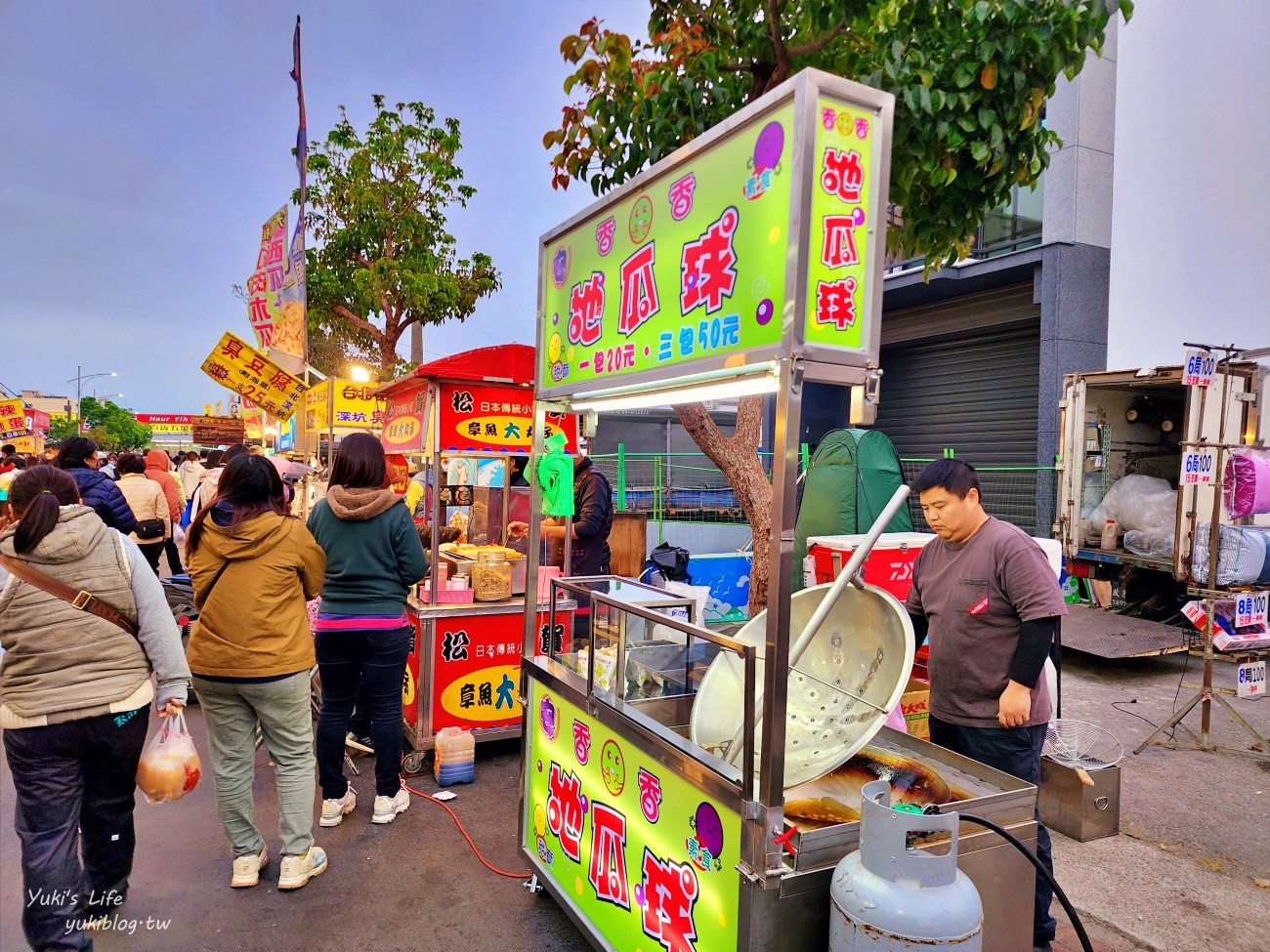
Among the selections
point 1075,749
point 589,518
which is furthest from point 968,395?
point 1075,749

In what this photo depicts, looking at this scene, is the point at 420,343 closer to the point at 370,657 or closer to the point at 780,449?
the point at 370,657

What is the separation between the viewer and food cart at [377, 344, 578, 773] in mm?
4973

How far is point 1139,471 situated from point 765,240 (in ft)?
30.9

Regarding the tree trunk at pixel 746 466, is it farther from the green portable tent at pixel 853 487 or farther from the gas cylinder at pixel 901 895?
the gas cylinder at pixel 901 895

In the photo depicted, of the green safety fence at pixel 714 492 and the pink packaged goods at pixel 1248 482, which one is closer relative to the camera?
the pink packaged goods at pixel 1248 482

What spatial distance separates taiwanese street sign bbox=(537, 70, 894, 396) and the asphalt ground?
263 cm

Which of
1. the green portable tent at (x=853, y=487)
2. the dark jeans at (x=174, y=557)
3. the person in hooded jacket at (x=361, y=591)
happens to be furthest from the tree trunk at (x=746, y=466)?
the dark jeans at (x=174, y=557)

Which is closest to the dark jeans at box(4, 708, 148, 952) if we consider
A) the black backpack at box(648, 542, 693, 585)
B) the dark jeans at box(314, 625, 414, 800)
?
the dark jeans at box(314, 625, 414, 800)

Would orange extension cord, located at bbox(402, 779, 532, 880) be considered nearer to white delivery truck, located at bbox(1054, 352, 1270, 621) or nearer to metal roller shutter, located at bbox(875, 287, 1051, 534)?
white delivery truck, located at bbox(1054, 352, 1270, 621)

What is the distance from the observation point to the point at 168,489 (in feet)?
29.8

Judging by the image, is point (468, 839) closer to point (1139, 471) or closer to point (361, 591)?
point (361, 591)

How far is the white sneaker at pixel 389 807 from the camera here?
13.8 feet

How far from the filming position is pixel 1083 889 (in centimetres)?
366

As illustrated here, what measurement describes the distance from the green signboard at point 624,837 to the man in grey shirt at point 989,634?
1316 millimetres
